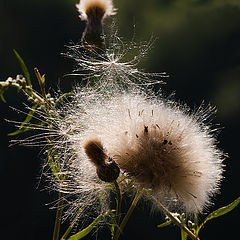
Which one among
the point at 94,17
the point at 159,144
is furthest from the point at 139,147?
the point at 94,17

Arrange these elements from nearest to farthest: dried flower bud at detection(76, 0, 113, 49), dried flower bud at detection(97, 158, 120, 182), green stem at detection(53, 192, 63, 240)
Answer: dried flower bud at detection(97, 158, 120, 182) → green stem at detection(53, 192, 63, 240) → dried flower bud at detection(76, 0, 113, 49)

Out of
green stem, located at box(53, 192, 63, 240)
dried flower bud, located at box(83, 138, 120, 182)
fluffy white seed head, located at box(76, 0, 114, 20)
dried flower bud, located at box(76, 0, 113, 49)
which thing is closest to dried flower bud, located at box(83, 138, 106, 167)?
dried flower bud, located at box(83, 138, 120, 182)

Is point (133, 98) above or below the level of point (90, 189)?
above

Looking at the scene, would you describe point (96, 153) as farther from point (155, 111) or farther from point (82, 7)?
point (82, 7)

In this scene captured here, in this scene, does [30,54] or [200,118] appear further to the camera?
[30,54]

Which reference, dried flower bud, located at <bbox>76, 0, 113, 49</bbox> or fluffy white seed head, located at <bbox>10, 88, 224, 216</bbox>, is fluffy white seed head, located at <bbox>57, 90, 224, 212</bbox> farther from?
dried flower bud, located at <bbox>76, 0, 113, 49</bbox>

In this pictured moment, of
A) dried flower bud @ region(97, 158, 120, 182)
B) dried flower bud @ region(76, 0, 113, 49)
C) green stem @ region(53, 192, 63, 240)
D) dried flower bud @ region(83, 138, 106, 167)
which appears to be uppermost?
dried flower bud @ region(76, 0, 113, 49)

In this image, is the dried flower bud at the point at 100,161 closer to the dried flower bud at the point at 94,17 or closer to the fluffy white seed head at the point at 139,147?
the fluffy white seed head at the point at 139,147

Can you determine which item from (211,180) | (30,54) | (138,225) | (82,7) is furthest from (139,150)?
(30,54)

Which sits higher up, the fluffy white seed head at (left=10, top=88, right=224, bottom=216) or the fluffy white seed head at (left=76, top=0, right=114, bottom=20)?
the fluffy white seed head at (left=76, top=0, right=114, bottom=20)

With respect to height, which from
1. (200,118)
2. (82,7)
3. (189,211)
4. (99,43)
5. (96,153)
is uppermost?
(82,7)

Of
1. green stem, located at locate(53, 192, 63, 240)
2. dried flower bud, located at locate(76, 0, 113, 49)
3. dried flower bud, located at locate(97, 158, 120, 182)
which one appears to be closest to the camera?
dried flower bud, located at locate(97, 158, 120, 182)
